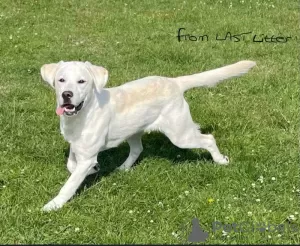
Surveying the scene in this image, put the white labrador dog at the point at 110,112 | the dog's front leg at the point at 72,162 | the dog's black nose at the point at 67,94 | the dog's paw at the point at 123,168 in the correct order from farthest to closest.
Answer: the dog's paw at the point at 123,168 < the dog's front leg at the point at 72,162 < the white labrador dog at the point at 110,112 < the dog's black nose at the point at 67,94

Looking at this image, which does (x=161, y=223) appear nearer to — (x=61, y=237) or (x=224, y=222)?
(x=224, y=222)

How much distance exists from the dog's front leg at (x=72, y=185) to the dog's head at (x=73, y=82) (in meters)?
0.52

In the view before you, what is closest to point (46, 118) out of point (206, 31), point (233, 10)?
point (206, 31)

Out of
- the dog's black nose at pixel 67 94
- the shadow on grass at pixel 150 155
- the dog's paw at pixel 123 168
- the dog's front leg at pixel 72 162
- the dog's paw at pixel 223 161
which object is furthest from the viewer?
the shadow on grass at pixel 150 155

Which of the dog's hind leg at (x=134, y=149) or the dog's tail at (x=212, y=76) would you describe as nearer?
the dog's tail at (x=212, y=76)

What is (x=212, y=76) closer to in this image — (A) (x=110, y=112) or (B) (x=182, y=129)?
(B) (x=182, y=129)

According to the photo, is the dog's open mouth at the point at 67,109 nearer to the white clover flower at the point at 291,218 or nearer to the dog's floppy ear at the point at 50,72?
the dog's floppy ear at the point at 50,72

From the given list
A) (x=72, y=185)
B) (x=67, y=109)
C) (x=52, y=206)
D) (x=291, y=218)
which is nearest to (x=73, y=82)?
(x=67, y=109)

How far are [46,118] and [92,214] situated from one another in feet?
6.96

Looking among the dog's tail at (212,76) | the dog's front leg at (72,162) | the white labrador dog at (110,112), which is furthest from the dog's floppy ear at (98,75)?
the dog's tail at (212,76)

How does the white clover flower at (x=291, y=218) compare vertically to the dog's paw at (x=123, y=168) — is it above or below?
above

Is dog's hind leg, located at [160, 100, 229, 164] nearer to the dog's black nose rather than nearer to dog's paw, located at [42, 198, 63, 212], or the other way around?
the dog's black nose

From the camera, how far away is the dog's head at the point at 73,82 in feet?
13.7

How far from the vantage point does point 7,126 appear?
233 inches
